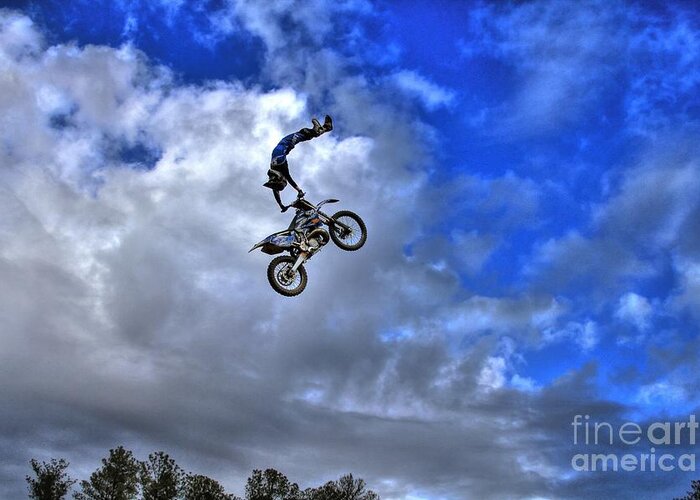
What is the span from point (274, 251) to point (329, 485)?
253 feet

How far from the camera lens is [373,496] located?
9681 cm

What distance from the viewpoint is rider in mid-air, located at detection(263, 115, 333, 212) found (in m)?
26.2

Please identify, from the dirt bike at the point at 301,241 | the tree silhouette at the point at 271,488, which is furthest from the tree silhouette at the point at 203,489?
the dirt bike at the point at 301,241

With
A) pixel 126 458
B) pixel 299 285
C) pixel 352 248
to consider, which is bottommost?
pixel 299 285

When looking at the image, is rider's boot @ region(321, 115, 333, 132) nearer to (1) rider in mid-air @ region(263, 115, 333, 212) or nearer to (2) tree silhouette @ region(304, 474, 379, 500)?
(1) rider in mid-air @ region(263, 115, 333, 212)

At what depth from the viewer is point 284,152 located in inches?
1033

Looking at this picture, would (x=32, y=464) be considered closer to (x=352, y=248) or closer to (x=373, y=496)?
(x=373, y=496)

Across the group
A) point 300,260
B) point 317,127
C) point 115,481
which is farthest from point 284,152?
point 115,481

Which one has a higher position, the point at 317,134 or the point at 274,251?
the point at 317,134

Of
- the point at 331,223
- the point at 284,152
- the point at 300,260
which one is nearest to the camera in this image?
the point at 284,152

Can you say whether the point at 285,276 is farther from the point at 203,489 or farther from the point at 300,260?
the point at 203,489

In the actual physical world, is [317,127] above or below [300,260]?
above

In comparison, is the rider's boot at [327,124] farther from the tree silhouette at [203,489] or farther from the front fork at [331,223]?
the tree silhouette at [203,489]

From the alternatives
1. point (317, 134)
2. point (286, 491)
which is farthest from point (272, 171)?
point (286, 491)
